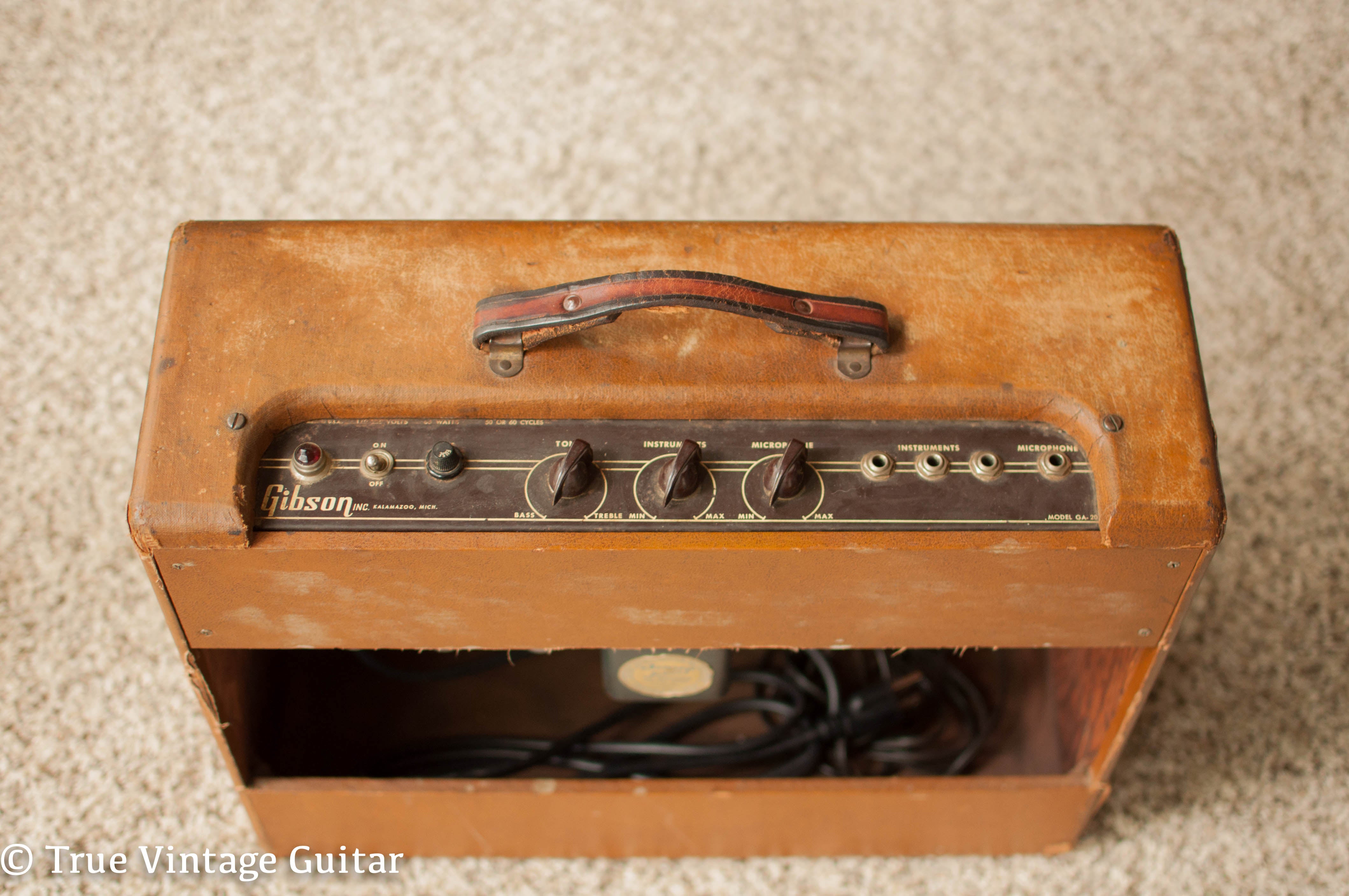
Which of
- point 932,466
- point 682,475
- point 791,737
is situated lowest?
point 791,737

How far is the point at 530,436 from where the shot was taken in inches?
Result: 28.9

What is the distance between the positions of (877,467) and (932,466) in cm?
3

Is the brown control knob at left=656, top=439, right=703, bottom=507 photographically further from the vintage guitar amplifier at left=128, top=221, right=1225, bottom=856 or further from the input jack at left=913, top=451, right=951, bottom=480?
the input jack at left=913, top=451, right=951, bottom=480

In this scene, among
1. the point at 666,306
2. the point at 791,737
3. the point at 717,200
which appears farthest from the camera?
the point at 717,200

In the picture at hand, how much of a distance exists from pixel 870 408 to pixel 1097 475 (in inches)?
5.7

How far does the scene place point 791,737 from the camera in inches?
41.2

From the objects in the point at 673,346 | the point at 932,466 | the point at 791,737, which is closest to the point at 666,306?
the point at 673,346

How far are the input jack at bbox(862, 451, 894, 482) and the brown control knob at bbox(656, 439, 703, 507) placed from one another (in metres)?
0.10

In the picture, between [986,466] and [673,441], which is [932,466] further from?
[673,441]

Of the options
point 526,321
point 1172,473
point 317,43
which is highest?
point 317,43

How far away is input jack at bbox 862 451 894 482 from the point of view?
2.36 feet

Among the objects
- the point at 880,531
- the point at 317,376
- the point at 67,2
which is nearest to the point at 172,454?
the point at 317,376

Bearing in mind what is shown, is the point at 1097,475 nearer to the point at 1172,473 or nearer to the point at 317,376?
the point at 1172,473

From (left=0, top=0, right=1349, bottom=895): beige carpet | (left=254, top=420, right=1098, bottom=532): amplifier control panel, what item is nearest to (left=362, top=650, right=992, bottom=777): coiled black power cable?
(left=0, top=0, right=1349, bottom=895): beige carpet
